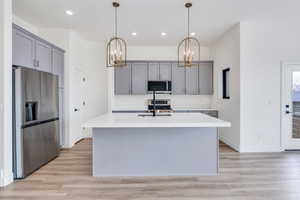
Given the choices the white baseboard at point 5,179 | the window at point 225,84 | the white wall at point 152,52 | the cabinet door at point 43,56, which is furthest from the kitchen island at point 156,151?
the white wall at point 152,52

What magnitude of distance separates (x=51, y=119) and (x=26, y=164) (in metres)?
0.97

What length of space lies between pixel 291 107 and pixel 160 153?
3468mm

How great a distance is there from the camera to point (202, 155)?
3.14 m

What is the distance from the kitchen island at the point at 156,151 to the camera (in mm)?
3105

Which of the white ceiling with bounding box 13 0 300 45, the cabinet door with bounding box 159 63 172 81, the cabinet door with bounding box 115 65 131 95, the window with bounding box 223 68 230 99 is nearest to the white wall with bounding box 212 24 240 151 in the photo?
the window with bounding box 223 68 230 99

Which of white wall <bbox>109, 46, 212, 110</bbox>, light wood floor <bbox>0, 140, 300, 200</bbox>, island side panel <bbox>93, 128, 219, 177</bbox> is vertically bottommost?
light wood floor <bbox>0, 140, 300, 200</bbox>

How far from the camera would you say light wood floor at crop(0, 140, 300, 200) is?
98.7 inches

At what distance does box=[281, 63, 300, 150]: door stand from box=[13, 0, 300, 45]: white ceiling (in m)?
1.26

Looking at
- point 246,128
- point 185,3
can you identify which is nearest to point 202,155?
point 246,128

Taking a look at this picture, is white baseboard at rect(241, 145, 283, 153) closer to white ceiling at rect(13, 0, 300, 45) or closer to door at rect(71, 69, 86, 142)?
white ceiling at rect(13, 0, 300, 45)

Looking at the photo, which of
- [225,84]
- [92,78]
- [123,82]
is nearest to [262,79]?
[225,84]

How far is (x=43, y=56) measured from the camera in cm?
392

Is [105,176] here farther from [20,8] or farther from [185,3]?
[20,8]

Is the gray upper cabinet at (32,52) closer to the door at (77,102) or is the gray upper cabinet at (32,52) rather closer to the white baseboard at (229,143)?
the door at (77,102)
